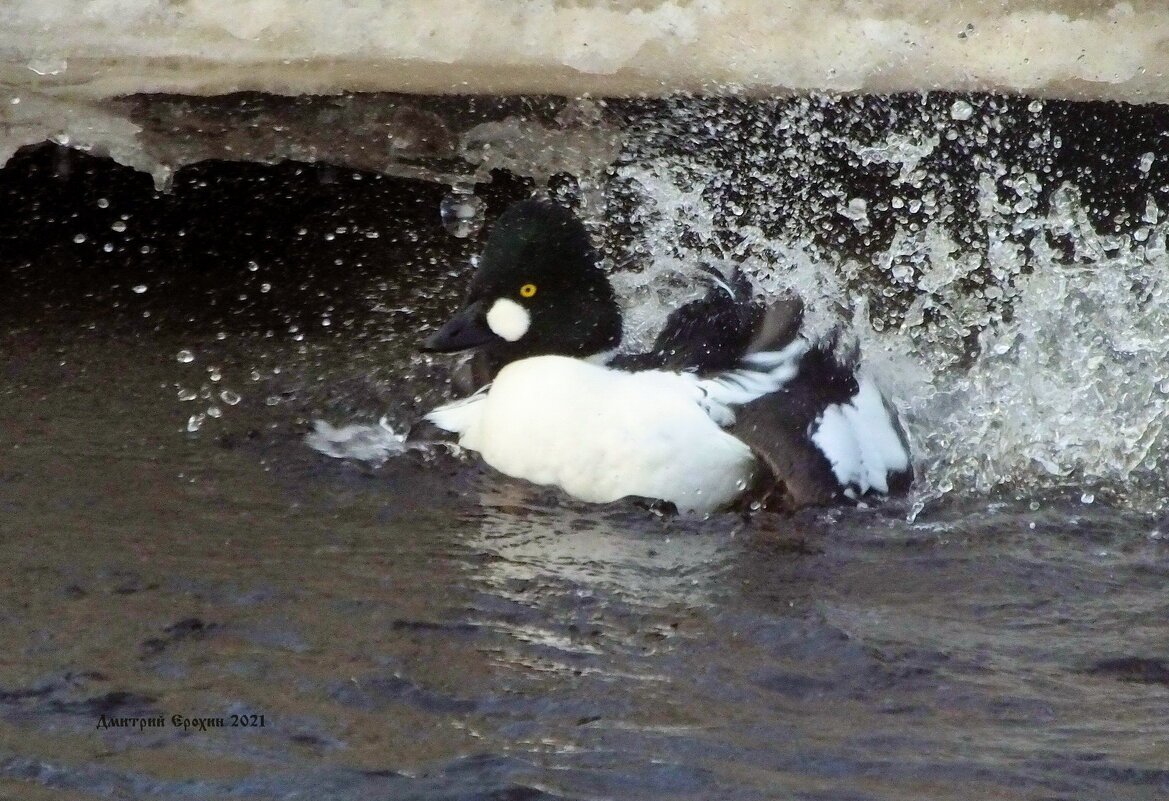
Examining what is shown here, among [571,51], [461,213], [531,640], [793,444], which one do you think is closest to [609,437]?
[793,444]

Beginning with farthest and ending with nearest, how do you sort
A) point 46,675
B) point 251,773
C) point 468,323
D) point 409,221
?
point 409,221, point 468,323, point 46,675, point 251,773

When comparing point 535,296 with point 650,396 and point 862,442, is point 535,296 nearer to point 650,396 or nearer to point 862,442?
point 650,396

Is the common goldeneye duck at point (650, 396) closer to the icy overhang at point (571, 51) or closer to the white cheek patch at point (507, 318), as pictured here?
the white cheek patch at point (507, 318)

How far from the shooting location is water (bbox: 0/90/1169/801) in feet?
8.58

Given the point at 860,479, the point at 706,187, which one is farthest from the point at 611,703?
the point at 706,187

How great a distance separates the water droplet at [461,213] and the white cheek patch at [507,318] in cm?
149

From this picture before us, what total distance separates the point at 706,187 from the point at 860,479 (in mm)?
1715

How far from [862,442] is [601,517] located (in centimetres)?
77

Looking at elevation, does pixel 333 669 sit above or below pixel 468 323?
below

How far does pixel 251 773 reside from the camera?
2.49 meters

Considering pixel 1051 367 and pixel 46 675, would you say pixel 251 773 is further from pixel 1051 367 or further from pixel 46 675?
pixel 1051 367

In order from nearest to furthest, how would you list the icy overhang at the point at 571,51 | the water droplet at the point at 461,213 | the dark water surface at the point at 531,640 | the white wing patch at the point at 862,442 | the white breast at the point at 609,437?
the dark water surface at the point at 531,640, the white breast at the point at 609,437, the white wing patch at the point at 862,442, the icy overhang at the point at 571,51, the water droplet at the point at 461,213

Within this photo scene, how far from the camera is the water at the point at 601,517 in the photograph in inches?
103

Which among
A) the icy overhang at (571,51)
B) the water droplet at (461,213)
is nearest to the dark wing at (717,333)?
the icy overhang at (571,51)
